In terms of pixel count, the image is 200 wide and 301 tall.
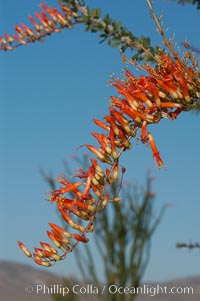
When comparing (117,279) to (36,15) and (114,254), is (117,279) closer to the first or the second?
(114,254)

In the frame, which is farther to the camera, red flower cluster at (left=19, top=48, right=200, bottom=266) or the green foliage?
the green foliage

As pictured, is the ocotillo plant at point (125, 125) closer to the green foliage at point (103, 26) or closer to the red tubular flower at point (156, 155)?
the red tubular flower at point (156, 155)

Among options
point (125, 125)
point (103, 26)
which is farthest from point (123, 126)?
point (103, 26)

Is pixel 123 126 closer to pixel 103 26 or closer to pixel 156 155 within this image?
pixel 156 155

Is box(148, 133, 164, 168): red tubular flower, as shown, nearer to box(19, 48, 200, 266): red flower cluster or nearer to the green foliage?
box(19, 48, 200, 266): red flower cluster

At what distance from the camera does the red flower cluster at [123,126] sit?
53.5 inches

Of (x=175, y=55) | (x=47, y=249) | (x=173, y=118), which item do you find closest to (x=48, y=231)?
(x=47, y=249)

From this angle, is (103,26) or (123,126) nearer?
(123,126)

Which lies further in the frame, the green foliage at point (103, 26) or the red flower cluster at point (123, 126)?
the green foliage at point (103, 26)

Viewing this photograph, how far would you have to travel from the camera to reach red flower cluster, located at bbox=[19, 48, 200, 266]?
1.36 metres

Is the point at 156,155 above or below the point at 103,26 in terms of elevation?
below

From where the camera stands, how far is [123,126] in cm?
140

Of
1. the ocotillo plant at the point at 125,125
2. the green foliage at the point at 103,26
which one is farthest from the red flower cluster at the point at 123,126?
the green foliage at the point at 103,26

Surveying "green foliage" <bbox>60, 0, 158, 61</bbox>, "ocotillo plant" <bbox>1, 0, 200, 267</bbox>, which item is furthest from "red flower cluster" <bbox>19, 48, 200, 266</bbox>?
"green foliage" <bbox>60, 0, 158, 61</bbox>
